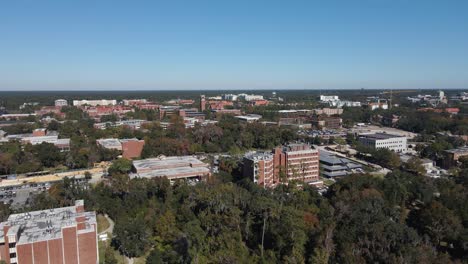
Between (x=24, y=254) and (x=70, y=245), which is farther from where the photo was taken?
(x=70, y=245)

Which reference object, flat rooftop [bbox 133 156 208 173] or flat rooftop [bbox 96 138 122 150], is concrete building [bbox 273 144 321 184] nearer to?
flat rooftop [bbox 133 156 208 173]

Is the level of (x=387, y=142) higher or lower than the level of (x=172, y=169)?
higher

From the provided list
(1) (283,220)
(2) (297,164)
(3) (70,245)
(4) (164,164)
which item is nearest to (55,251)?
(3) (70,245)

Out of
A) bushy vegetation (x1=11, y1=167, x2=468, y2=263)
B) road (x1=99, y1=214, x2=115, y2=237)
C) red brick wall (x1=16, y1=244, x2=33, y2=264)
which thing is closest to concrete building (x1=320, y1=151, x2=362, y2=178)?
bushy vegetation (x1=11, y1=167, x2=468, y2=263)

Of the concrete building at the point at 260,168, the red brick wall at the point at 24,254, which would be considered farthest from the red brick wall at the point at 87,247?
the concrete building at the point at 260,168

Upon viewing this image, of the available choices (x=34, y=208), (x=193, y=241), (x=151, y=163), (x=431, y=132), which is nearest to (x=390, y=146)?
(x=431, y=132)

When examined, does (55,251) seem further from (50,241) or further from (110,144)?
(110,144)

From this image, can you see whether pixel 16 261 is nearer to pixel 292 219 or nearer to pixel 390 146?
pixel 292 219
